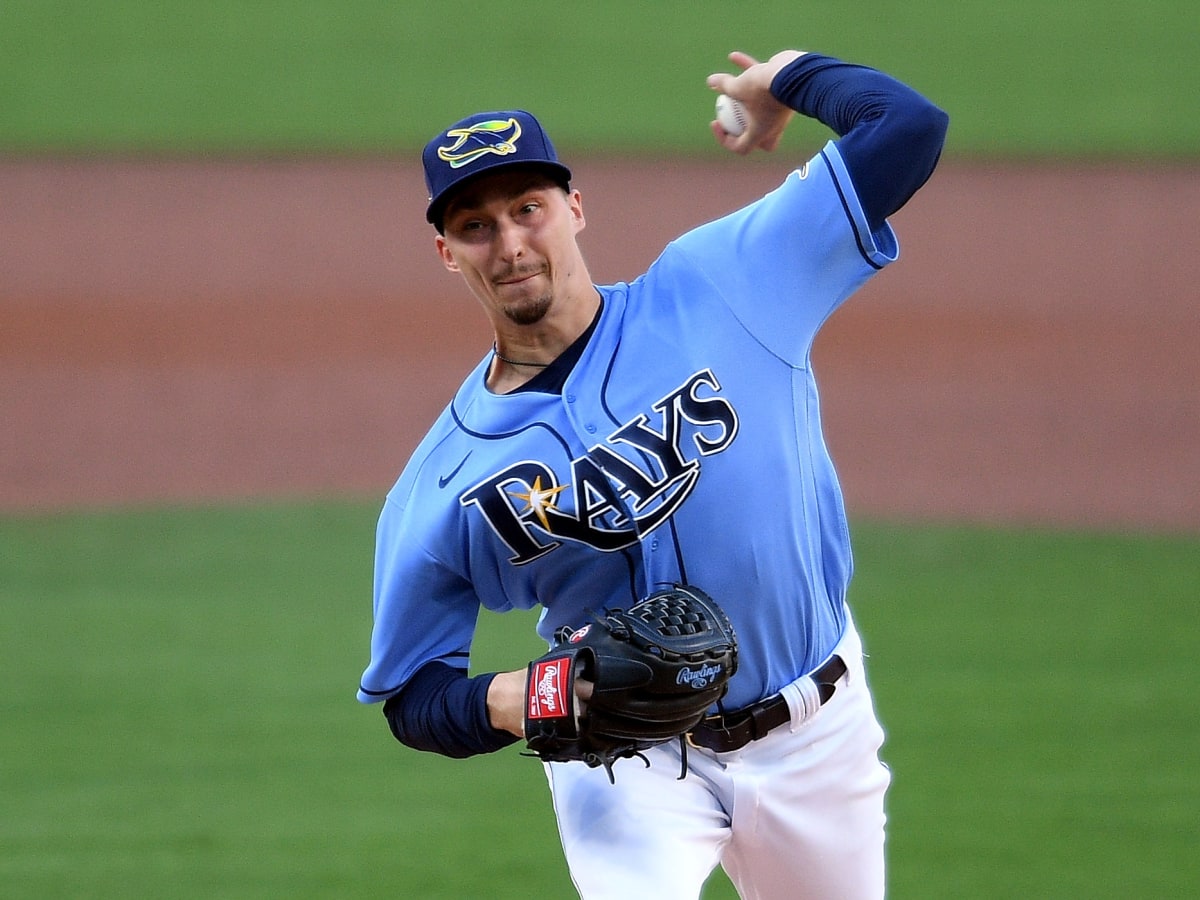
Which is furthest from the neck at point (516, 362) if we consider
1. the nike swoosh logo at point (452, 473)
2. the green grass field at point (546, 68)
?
the green grass field at point (546, 68)

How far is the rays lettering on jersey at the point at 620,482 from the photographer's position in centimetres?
291

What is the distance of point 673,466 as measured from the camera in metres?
2.92

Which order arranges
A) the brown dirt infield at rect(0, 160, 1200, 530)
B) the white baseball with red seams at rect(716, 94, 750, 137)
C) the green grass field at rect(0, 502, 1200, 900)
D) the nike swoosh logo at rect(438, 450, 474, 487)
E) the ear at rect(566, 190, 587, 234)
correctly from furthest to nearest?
1. the brown dirt infield at rect(0, 160, 1200, 530)
2. the green grass field at rect(0, 502, 1200, 900)
3. the white baseball with red seams at rect(716, 94, 750, 137)
4. the ear at rect(566, 190, 587, 234)
5. the nike swoosh logo at rect(438, 450, 474, 487)

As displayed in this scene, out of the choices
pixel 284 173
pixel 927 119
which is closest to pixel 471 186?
pixel 927 119

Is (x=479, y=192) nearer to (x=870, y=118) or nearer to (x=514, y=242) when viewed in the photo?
(x=514, y=242)

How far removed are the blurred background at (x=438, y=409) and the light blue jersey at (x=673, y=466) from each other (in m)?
2.02

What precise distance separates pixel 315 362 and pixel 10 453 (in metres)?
2.09

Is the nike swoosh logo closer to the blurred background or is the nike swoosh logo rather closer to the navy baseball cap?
the navy baseball cap

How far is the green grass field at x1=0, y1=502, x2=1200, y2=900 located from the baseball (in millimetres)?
2529

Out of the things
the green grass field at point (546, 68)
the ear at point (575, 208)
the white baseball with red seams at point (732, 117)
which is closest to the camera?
the ear at point (575, 208)

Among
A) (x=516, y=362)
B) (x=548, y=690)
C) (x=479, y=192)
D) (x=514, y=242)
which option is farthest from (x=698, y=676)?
(x=479, y=192)

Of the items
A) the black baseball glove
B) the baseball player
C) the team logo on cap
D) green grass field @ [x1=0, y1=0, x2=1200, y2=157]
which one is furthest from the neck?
green grass field @ [x1=0, y1=0, x2=1200, y2=157]

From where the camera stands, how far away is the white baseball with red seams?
3.28 m

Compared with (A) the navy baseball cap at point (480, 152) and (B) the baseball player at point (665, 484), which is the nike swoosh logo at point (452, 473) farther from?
(A) the navy baseball cap at point (480, 152)
